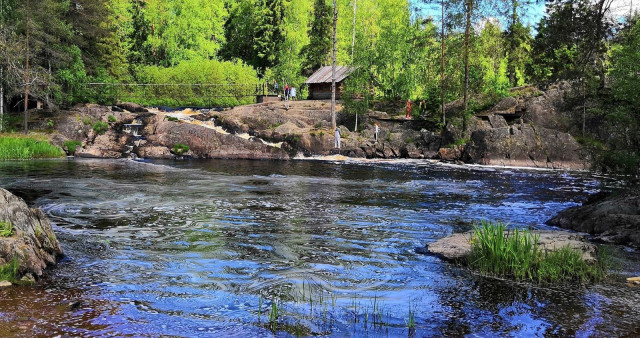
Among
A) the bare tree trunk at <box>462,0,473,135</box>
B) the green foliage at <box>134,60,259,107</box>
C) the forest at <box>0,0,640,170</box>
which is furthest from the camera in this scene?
the green foliage at <box>134,60,259,107</box>

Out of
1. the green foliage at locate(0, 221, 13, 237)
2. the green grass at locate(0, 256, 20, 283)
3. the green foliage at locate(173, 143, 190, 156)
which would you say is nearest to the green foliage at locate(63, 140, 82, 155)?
the green foliage at locate(173, 143, 190, 156)

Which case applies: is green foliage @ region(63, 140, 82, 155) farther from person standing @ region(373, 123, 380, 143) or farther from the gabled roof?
the gabled roof

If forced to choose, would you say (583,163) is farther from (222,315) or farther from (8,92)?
(8,92)

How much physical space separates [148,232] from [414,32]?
40.1 meters

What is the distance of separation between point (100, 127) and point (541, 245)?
37314 millimetres

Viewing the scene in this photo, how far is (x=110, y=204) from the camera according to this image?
18766 millimetres

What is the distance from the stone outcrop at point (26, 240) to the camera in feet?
30.6

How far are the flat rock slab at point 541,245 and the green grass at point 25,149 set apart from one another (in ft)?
101

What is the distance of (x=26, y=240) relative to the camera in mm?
9820

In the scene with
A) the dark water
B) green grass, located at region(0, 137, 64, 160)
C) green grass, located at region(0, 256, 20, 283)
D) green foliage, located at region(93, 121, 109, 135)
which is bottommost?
the dark water

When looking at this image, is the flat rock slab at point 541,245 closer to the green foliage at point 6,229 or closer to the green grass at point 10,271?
the green grass at point 10,271

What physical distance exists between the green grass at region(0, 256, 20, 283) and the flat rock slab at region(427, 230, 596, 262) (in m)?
8.36

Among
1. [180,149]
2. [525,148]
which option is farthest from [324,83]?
[525,148]

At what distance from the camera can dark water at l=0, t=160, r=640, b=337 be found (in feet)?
25.7
